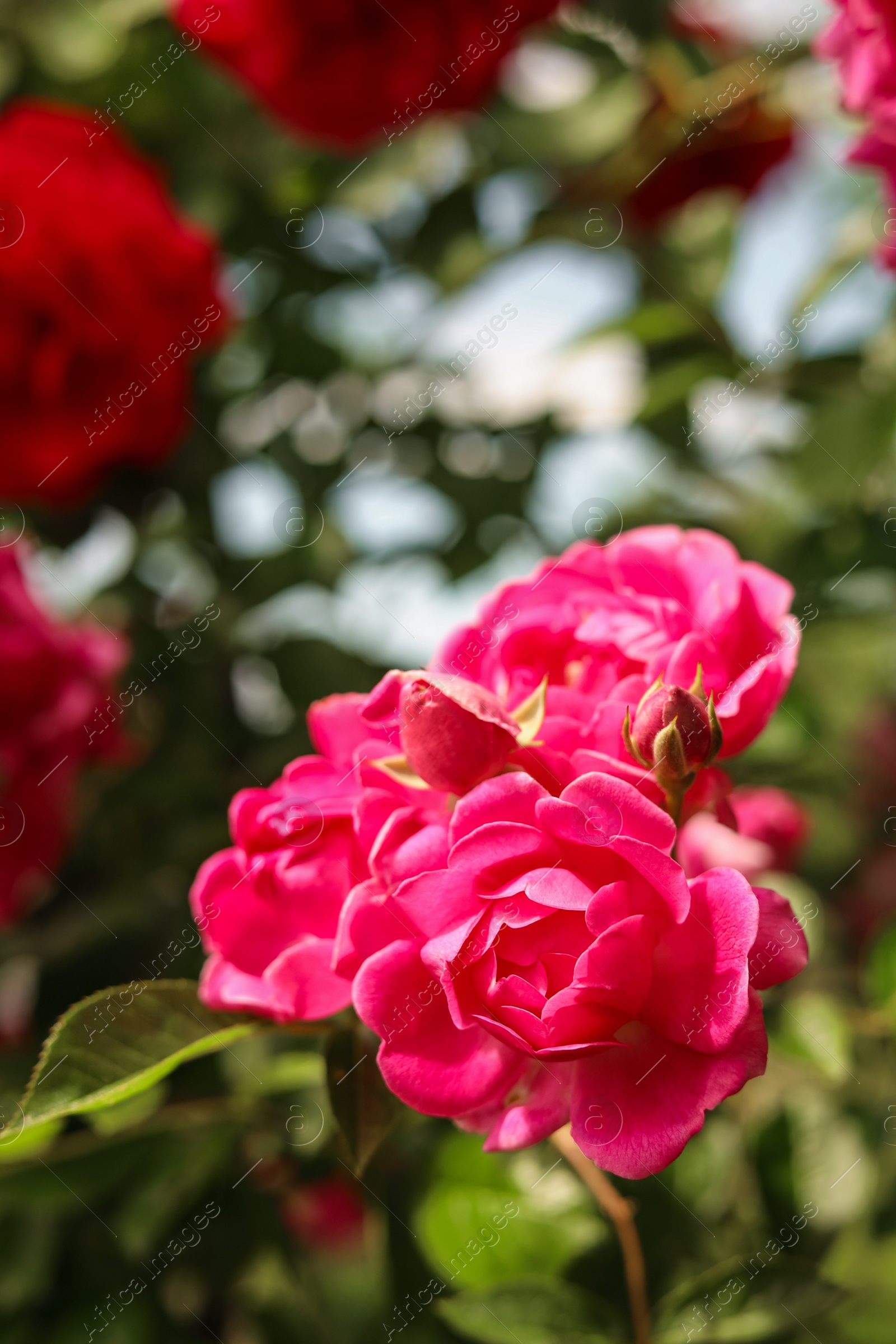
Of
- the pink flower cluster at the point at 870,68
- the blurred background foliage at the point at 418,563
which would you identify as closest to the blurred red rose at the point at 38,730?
the blurred background foliage at the point at 418,563

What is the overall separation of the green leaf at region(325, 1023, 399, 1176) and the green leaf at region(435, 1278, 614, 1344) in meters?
0.27

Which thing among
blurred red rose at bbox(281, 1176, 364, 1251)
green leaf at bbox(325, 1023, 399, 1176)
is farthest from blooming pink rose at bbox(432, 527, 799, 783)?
blurred red rose at bbox(281, 1176, 364, 1251)

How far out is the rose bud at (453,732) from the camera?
48 centimetres

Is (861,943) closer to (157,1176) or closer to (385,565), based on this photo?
(385,565)

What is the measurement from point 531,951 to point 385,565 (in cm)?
101

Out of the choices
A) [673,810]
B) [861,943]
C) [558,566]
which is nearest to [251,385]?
[558,566]

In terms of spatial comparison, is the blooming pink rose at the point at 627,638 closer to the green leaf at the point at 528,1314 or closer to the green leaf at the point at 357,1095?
the green leaf at the point at 357,1095

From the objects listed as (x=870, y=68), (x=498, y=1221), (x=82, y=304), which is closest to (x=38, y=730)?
(x=82, y=304)

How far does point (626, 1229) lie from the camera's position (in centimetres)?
71

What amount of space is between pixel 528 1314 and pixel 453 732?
47cm

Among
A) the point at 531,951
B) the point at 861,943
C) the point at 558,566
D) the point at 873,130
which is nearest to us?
the point at 531,951

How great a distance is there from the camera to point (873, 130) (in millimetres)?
755

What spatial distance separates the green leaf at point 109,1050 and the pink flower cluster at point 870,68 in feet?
2.29

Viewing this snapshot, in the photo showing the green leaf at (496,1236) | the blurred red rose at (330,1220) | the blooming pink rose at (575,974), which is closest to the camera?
the blooming pink rose at (575,974)
